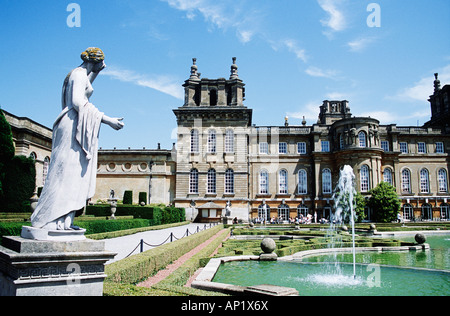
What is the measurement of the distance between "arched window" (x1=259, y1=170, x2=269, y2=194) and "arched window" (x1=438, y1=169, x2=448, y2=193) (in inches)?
844

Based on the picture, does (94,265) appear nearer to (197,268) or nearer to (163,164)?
(197,268)

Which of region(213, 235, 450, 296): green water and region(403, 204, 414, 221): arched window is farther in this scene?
region(403, 204, 414, 221): arched window

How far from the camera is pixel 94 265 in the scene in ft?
14.8

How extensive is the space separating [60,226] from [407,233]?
27.1 metres

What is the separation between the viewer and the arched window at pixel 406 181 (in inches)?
1693

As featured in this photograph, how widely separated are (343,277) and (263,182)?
106ft

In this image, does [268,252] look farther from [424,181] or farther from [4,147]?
[424,181]

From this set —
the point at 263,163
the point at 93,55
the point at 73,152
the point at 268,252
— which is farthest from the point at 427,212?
the point at 73,152

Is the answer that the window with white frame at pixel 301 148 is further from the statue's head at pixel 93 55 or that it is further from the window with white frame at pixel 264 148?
the statue's head at pixel 93 55

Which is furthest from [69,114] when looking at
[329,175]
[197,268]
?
[329,175]

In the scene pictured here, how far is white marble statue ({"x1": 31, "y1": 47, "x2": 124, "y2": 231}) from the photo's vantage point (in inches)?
183

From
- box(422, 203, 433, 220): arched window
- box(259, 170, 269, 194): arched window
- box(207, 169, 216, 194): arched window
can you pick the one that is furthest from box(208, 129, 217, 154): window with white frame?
box(422, 203, 433, 220): arched window

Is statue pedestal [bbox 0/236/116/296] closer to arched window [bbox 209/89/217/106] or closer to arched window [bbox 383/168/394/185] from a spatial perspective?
arched window [bbox 209/89/217/106]

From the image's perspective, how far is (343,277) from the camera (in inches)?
396
